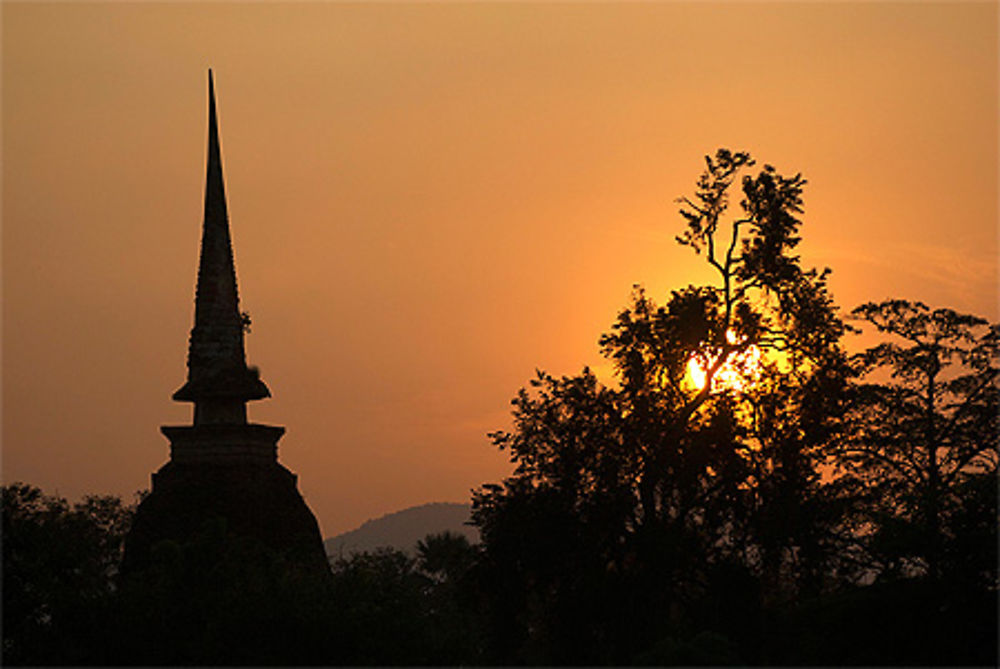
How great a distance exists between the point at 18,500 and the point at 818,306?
30.4 m

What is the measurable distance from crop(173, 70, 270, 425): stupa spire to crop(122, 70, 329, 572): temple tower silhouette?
0.12 ft

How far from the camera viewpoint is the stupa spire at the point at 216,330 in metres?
70.2

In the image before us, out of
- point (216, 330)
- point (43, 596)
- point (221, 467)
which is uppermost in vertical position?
point (216, 330)

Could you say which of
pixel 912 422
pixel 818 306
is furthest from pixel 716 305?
pixel 912 422

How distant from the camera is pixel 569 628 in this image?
6056 centimetres

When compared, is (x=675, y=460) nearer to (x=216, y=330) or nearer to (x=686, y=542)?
(x=686, y=542)

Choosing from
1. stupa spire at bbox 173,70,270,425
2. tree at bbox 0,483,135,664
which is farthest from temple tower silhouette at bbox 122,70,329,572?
tree at bbox 0,483,135,664

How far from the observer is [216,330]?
236 ft

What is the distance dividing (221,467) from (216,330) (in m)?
5.75

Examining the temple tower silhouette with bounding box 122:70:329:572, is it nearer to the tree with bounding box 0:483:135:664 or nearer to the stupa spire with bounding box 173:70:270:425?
the stupa spire with bounding box 173:70:270:425

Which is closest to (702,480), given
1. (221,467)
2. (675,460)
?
(675,460)

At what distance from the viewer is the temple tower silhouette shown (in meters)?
67.6

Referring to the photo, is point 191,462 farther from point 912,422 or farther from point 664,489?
point 912,422

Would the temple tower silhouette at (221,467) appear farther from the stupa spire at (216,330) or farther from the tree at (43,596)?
the tree at (43,596)
